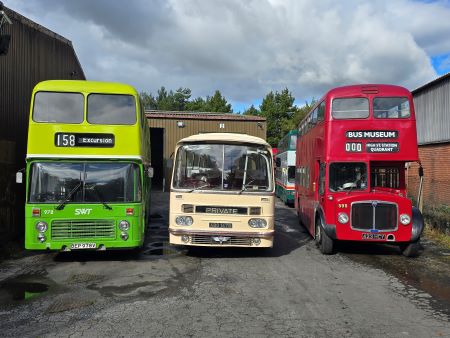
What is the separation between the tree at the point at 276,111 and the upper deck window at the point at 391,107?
167 feet

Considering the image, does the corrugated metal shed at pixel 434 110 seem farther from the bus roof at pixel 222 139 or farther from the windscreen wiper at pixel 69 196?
the windscreen wiper at pixel 69 196

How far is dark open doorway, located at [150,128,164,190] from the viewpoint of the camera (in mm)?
35656

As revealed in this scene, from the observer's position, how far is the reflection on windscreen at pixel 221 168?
937 centimetres

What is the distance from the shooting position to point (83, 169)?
8.99 meters

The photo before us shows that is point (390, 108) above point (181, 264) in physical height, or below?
above

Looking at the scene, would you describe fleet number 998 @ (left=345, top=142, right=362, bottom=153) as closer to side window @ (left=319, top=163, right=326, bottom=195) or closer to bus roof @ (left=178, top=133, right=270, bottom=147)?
side window @ (left=319, top=163, right=326, bottom=195)

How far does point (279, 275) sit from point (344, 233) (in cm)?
238

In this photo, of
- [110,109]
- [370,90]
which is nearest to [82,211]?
[110,109]

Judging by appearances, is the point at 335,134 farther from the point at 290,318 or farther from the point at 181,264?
the point at 290,318

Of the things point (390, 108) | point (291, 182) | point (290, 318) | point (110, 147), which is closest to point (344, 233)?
point (390, 108)

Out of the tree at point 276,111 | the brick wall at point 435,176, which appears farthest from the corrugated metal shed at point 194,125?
the tree at point 276,111

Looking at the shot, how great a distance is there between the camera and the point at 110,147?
9164mm

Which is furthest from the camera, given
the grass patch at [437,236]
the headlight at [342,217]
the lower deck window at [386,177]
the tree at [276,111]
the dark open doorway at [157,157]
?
the tree at [276,111]

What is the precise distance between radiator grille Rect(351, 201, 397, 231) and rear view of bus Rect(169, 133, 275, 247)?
210cm
